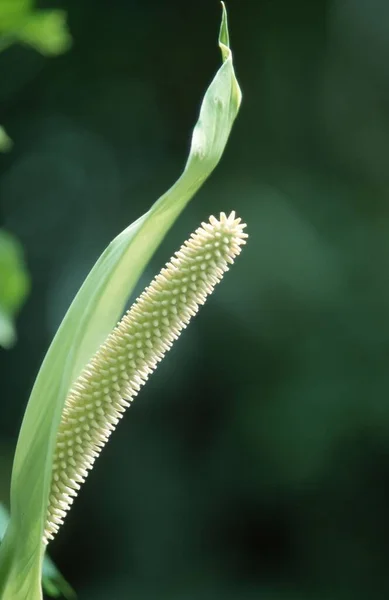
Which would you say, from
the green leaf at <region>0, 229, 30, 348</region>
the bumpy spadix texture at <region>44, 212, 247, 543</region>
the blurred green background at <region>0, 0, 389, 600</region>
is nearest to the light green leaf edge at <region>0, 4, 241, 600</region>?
the bumpy spadix texture at <region>44, 212, 247, 543</region>

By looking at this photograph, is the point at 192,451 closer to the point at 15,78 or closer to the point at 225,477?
the point at 225,477

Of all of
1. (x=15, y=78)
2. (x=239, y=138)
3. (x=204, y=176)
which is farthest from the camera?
(x=239, y=138)

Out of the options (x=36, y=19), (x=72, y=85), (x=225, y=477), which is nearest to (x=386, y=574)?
(x=225, y=477)

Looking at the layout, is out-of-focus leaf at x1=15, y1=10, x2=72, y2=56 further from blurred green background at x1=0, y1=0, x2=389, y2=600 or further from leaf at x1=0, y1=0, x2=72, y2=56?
blurred green background at x1=0, y1=0, x2=389, y2=600

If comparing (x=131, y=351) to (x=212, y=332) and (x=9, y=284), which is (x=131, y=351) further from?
(x=212, y=332)

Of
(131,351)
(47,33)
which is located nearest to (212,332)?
(47,33)

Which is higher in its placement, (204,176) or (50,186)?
(50,186)

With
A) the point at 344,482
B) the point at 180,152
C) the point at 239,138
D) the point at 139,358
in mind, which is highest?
the point at 239,138
